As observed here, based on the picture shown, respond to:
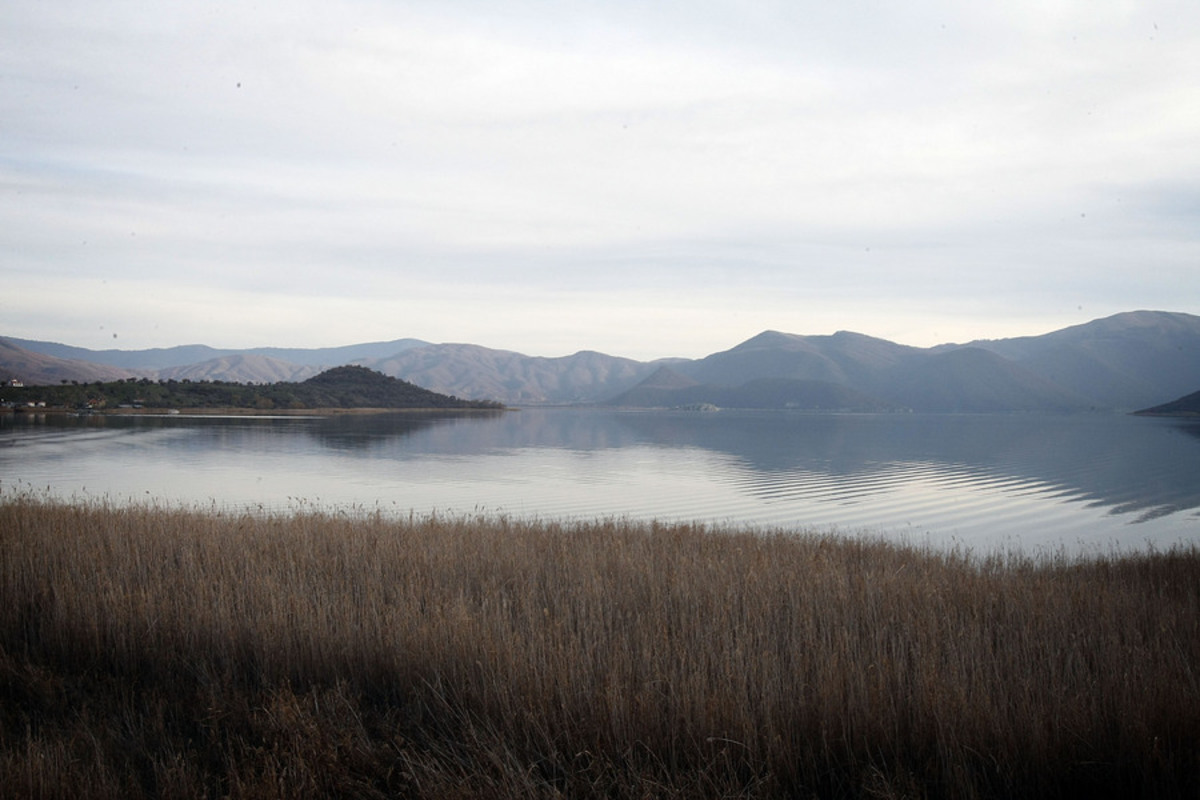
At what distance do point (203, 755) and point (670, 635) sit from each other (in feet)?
12.4

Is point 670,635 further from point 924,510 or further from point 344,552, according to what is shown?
point 924,510

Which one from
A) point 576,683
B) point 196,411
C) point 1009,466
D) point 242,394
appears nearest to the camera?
point 576,683

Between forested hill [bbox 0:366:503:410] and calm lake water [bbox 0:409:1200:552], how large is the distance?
60.4m

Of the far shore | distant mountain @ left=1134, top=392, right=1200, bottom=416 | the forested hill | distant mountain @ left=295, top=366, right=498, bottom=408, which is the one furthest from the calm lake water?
distant mountain @ left=1134, top=392, right=1200, bottom=416

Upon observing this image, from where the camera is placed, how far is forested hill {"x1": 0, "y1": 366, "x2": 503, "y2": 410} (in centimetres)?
10275

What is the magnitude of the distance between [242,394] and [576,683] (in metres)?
132

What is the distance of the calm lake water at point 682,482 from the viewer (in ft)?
70.0

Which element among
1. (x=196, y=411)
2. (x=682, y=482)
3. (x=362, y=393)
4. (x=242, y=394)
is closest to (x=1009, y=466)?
(x=682, y=482)

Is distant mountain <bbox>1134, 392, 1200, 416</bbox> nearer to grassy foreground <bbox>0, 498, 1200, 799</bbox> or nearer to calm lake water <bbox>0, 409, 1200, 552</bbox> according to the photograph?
calm lake water <bbox>0, 409, 1200, 552</bbox>

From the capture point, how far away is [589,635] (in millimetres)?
6449

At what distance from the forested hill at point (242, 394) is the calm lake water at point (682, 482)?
198ft

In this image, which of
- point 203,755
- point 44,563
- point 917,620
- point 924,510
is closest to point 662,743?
point 203,755

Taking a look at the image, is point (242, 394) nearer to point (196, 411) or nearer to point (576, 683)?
point (196, 411)

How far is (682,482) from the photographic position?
104ft
